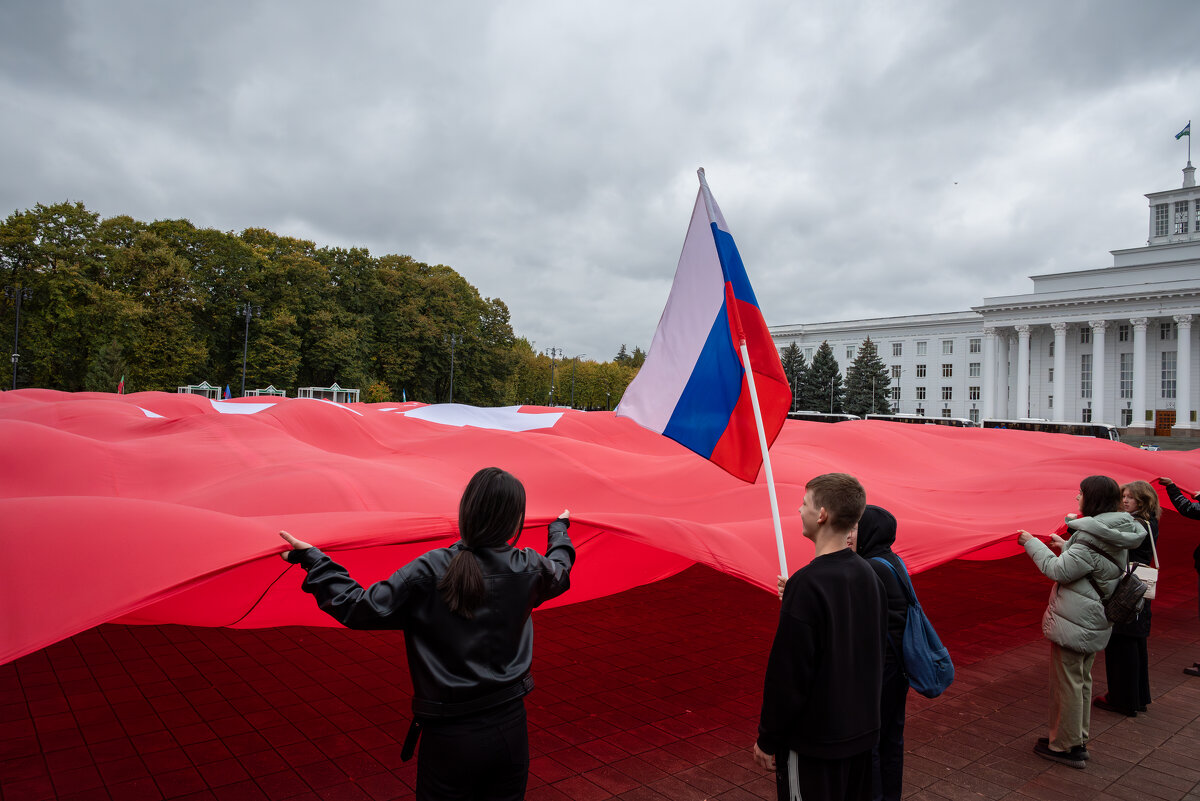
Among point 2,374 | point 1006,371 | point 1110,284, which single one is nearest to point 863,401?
point 1006,371

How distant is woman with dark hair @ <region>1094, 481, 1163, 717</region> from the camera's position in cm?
493

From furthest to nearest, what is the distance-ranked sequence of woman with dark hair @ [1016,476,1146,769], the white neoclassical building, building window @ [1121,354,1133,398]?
building window @ [1121,354,1133,398] → the white neoclassical building → woman with dark hair @ [1016,476,1146,769]

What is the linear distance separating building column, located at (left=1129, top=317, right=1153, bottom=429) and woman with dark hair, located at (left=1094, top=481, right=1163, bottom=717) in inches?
2532

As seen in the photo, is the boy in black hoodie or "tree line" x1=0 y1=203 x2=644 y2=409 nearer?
the boy in black hoodie

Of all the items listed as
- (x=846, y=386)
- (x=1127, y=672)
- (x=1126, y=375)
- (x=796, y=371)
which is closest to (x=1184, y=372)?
(x=1126, y=375)

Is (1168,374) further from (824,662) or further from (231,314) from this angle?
(824,662)

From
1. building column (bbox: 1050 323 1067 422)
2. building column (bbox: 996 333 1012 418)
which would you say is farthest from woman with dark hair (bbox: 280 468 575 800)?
building column (bbox: 996 333 1012 418)

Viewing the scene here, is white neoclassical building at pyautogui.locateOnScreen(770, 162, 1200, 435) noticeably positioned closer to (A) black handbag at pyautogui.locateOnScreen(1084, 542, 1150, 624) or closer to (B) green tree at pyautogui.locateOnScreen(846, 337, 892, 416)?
(B) green tree at pyautogui.locateOnScreen(846, 337, 892, 416)

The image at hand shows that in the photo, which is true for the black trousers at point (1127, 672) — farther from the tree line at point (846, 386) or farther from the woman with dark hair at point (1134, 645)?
the tree line at point (846, 386)

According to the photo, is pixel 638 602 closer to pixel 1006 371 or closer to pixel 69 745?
pixel 69 745

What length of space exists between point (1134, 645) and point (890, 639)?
131 inches

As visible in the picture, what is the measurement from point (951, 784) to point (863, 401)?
7375 cm

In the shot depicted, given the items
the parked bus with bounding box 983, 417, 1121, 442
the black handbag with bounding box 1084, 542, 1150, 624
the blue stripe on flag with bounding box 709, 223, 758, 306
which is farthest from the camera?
the parked bus with bounding box 983, 417, 1121, 442

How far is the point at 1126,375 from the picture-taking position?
60281 mm
